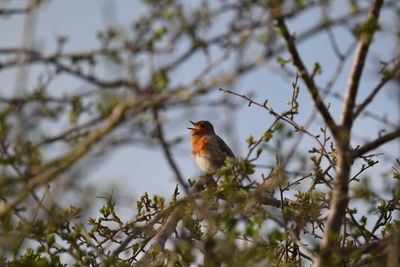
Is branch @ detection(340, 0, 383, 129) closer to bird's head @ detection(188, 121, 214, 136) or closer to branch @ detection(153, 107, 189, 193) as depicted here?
branch @ detection(153, 107, 189, 193)

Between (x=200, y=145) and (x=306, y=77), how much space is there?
16.3 ft

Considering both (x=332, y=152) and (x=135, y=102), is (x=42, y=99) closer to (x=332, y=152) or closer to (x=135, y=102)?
(x=135, y=102)

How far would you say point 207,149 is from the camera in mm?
8609

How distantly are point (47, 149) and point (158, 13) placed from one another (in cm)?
131

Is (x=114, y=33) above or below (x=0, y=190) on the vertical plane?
above

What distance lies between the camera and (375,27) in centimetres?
374

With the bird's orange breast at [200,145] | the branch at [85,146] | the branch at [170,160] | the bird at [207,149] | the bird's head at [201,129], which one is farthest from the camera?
the bird's head at [201,129]

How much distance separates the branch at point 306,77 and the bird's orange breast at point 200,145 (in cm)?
474

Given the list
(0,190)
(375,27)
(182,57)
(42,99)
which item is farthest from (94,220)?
(375,27)

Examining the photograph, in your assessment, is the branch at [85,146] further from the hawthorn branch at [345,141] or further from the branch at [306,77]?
the hawthorn branch at [345,141]

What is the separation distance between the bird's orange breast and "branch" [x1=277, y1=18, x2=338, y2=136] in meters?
4.74

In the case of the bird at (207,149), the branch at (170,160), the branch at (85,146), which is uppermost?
the bird at (207,149)

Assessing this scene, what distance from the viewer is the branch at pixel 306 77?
3.81m

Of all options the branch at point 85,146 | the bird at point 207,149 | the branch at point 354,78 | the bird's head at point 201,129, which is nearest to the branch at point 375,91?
the branch at point 354,78
